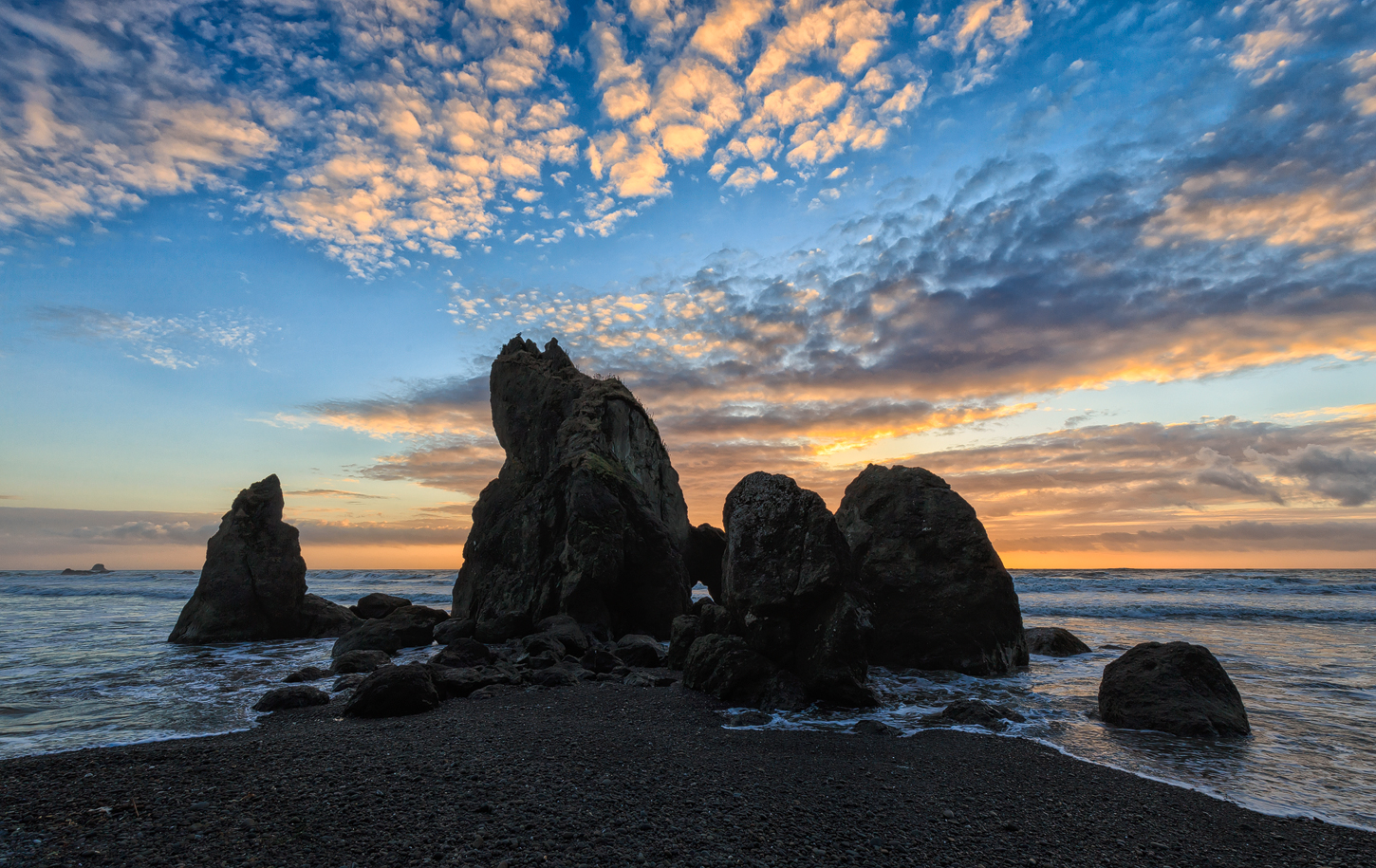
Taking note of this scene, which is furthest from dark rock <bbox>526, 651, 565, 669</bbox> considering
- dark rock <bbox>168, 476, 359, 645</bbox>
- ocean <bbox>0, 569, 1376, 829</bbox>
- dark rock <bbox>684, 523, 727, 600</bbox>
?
dark rock <bbox>168, 476, 359, 645</bbox>

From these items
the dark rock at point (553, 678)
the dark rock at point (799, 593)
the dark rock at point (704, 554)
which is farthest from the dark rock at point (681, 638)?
the dark rock at point (704, 554)

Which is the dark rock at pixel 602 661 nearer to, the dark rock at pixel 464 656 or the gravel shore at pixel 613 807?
the dark rock at pixel 464 656

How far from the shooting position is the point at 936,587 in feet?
52.9

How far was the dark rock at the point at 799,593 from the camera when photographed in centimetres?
1204

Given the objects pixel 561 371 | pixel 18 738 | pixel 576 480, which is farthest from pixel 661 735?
Result: pixel 561 371

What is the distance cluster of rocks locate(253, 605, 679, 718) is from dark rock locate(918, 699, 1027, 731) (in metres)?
5.91

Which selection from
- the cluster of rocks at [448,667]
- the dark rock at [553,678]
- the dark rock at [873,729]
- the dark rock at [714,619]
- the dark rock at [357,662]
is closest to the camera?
the dark rock at [873,729]

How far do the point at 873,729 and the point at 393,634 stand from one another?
1762cm

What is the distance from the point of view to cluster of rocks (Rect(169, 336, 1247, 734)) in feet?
39.2

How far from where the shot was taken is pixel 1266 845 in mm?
6047

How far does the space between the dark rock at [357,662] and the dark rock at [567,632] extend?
5.06 metres

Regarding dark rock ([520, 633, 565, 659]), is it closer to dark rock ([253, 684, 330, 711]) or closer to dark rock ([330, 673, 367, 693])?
dark rock ([330, 673, 367, 693])

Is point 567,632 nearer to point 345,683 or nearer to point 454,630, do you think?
point 454,630

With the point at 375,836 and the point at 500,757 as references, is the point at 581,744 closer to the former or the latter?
the point at 500,757
